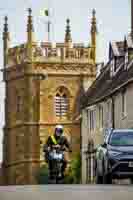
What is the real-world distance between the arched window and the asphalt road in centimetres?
9534

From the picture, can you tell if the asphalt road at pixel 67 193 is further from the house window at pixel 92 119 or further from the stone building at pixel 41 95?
the stone building at pixel 41 95

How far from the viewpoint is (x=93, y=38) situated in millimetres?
122438

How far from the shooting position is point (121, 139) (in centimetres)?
3134

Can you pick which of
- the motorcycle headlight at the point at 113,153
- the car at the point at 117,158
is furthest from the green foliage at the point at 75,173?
the motorcycle headlight at the point at 113,153

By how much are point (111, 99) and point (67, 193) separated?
137 feet

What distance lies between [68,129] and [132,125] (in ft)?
204

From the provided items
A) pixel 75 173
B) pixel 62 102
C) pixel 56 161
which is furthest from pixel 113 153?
pixel 62 102

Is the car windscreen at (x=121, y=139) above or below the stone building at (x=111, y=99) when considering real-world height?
below

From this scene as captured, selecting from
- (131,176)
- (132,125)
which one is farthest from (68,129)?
Result: (131,176)

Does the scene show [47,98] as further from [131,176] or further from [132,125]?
[131,176]

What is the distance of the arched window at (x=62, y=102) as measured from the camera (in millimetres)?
119750

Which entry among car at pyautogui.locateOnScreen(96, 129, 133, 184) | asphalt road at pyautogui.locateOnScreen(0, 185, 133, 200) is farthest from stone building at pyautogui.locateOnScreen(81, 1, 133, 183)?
asphalt road at pyautogui.locateOnScreen(0, 185, 133, 200)

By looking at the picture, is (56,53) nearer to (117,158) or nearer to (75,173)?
(75,173)

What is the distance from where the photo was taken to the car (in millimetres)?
30109
